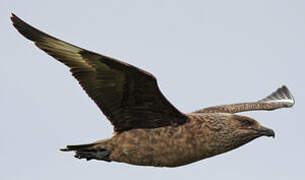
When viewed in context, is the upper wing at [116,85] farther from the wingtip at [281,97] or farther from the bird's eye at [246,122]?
the wingtip at [281,97]

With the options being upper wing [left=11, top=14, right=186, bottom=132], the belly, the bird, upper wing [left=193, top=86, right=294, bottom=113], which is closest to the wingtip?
upper wing [left=193, top=86, right=294, bottom=113]

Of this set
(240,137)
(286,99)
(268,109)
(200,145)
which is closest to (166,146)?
(200,145)

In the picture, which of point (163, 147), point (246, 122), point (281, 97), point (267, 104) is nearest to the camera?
point (163, 147)

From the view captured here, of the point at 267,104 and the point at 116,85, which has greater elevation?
the point at 116,85

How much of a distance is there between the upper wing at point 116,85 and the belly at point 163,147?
0.18 metres

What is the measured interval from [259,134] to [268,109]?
2.83 metres

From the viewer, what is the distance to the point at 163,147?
9.54 m

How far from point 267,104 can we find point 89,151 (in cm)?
438

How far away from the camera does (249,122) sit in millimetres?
9992

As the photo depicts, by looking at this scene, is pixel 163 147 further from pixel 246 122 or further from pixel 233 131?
pixel 246 122

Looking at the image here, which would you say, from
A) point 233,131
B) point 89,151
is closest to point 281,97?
point 233,131

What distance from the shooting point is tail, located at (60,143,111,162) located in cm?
971

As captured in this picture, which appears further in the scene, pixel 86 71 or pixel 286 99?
pixel 286 99

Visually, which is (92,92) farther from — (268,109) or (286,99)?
(286,99)
